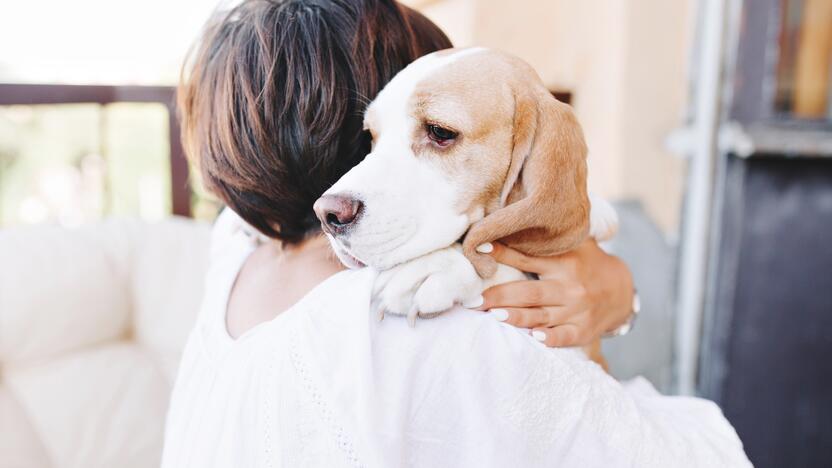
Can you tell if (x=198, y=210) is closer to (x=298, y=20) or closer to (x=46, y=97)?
(x=46, y=97)

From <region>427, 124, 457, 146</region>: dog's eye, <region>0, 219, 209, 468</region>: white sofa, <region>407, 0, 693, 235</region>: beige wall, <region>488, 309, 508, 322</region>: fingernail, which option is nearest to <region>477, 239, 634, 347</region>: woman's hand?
<region>488, 309, 508, 322</region>: fingernail

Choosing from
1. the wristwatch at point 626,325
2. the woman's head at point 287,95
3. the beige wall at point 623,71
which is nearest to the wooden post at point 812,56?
the beige wall at point 623,71

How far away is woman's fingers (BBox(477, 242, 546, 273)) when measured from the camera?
99 cm

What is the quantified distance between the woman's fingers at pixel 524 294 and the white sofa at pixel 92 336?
1.48m

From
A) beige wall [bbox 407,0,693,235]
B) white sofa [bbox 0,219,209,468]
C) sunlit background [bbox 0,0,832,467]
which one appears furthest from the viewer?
beige wall [bbox 407,0,693,235]

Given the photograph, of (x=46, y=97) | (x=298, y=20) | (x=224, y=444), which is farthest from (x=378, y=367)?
(x=46, y=97)

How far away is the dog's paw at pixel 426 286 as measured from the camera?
88 cm

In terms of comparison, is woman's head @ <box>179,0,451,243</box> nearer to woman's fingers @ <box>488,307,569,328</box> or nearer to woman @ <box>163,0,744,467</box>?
woman @ <box>163,0,744,467</box>

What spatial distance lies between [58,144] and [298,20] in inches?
79.0

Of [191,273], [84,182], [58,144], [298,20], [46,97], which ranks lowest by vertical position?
[191,273]

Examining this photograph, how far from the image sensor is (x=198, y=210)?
3000 mm

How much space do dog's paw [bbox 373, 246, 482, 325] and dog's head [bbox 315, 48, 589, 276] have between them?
31 millimetres

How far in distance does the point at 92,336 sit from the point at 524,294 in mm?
1596

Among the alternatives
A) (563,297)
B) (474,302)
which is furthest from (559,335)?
(474,302)
